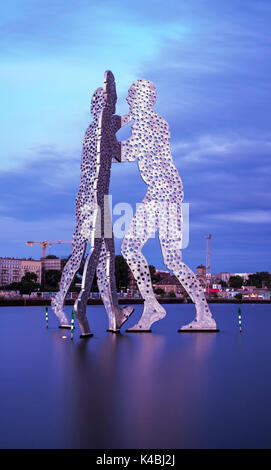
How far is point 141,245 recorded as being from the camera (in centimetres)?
1593

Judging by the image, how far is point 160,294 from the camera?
104062 millimetres

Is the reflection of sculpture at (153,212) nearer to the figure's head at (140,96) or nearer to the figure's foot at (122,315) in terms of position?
the figure's head at (140,96)

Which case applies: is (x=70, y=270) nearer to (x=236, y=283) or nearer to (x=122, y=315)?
(x=122, y=315)

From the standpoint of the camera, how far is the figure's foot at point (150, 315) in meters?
16.1

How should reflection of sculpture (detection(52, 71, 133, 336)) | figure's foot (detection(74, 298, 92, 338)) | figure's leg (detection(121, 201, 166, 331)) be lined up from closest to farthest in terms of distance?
1. figure's foot (detection(74, 298, 92, 338))
2. reflection of sculpture (detection(52, 71, 133, 336))
3. figure's leg (detection(121, 201, 166, 331))

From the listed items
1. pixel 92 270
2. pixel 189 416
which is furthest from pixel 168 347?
pixel 189 416

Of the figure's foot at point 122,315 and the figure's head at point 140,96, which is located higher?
the figure's head at point 140,96

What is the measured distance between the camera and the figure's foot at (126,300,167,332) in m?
16.1

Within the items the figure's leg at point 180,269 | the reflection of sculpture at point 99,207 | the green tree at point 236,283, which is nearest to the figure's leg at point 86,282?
the reflection of sculpture at point 99,207

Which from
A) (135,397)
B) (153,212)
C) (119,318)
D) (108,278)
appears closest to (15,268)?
(119,318)

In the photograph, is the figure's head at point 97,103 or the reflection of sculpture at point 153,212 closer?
the figure's head at point 97,103

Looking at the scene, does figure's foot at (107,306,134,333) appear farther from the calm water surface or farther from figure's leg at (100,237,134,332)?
the calm water surface

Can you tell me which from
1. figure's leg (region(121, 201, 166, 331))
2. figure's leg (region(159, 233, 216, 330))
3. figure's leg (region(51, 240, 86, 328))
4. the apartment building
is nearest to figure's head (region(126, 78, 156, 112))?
figure's leg (region(121, 201, 166, 331))
